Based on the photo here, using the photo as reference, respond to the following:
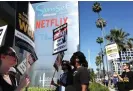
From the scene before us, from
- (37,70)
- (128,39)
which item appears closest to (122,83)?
(37,70)

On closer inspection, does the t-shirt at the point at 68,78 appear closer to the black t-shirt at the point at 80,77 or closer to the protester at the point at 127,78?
the black t-shirt at the point at 80,77

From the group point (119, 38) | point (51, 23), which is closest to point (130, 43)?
point (119, 38)

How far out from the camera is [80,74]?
4754 mm

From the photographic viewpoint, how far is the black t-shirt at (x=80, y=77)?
473cm

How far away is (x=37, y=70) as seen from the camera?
1356 centimetres

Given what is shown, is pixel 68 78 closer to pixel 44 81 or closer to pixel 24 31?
pixel 24 31

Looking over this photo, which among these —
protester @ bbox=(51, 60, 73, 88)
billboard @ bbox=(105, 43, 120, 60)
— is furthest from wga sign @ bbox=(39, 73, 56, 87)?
protester @ bbox=(51, 60, 73, 88)

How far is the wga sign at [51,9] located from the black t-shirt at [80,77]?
9.69 metres

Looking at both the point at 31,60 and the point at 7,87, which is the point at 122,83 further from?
the point at 7,87

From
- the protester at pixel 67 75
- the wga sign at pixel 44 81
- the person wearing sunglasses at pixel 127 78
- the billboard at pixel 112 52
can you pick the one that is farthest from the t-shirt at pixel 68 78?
the wga sign at pixel 44 81

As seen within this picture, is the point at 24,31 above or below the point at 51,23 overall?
below

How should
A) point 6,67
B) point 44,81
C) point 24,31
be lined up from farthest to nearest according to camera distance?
point 44,81 → point 24,31 → point 6,67

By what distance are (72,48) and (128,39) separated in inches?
1945

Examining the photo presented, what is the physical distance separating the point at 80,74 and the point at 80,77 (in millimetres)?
45
